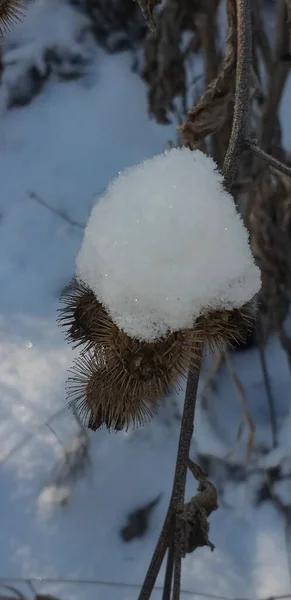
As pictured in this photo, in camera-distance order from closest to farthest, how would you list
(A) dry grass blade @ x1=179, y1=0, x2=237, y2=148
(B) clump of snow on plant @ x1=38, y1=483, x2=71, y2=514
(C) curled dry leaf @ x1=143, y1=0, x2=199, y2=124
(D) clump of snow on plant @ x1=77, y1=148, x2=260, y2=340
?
(D) clump of snow on plant @ x1=77, y1=148, x2=260, y2=340, (A) dry grass blade @ x1=179, y1=0, x2=237, y2=148, (B) clump of snow on plant @ x1=38, y1=483, x2=71, y2=514, (C) curled dry leaf @ x1=143, y1=0, x2=199, y2=124

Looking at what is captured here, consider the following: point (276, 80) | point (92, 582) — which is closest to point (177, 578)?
point (92, 582)

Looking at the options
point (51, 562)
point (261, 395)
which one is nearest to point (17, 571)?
point (51, 562)

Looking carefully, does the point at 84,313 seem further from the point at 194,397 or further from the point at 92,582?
the point at 92,582

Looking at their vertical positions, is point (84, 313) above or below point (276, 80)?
below

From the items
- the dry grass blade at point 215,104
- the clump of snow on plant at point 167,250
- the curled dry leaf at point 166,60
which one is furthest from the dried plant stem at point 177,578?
Answer: the curled dry leaf at point 166,60

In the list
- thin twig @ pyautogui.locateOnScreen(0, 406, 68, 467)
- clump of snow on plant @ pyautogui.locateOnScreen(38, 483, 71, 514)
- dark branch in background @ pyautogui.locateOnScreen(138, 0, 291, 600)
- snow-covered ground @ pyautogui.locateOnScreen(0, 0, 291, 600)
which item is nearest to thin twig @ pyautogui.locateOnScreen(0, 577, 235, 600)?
snow-covered ground @ pyautogui.locateOnScreen(0, 0, 291, 600)

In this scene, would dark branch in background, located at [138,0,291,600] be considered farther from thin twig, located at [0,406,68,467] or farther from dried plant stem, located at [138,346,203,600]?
thin twig, located at [0,406,68,467]
